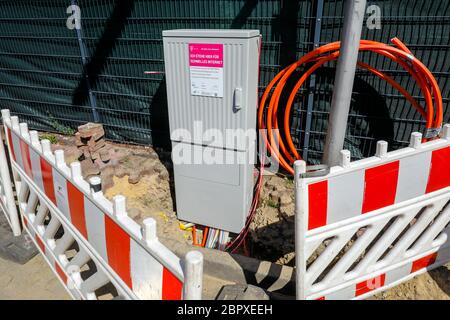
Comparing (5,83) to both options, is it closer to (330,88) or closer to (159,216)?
(159,216)

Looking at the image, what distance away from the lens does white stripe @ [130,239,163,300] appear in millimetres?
1710

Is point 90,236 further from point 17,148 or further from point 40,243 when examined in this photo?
point 17,148

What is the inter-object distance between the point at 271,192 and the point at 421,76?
2.05 metres

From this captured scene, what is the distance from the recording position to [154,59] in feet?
16.2

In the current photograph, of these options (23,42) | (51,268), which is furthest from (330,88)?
(23,42)

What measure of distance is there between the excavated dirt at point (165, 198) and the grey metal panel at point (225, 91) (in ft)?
3.59

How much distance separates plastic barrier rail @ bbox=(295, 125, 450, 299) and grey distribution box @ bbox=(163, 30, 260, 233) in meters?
1.50

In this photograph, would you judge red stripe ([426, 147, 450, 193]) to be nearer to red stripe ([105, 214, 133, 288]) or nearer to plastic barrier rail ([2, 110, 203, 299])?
plastic barrier rail ([2, 110, 203, 299])

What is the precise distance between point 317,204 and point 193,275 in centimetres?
102

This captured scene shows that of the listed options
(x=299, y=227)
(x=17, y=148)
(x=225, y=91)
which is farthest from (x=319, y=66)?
(x=17, y=148)

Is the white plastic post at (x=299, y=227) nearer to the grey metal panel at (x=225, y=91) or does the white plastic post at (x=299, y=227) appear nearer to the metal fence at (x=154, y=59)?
the grey metal panel at (x=225, y=91)

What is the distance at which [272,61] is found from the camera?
4.42 m

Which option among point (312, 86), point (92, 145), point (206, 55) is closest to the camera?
point (206, 55)
